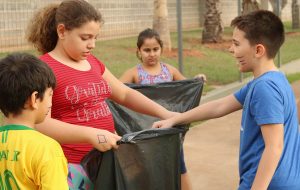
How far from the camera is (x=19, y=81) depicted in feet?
8.11

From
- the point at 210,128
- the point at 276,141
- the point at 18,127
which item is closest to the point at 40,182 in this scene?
the point at 18,127

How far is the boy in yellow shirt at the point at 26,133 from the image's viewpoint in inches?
94.7

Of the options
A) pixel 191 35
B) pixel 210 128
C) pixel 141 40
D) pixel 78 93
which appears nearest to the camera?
pixel 78 93

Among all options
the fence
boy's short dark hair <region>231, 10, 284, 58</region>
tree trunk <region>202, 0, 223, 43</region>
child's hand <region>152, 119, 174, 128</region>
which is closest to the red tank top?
child's hand <region>152, 119, 174, 128</region>

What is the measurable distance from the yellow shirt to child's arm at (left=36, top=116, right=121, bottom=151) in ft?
1.31

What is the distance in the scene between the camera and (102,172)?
3.02m

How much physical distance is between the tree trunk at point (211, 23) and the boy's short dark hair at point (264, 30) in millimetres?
15595

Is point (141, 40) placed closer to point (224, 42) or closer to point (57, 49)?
point (57, 49)

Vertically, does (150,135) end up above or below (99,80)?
below

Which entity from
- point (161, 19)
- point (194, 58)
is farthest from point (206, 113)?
point (194, 58)

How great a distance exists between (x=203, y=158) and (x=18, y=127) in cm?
413

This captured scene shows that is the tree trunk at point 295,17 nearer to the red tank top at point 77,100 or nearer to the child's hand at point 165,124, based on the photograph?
the child's hand at point 165,124

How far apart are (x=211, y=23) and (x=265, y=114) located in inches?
635

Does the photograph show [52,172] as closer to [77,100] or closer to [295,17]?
[77,100]
